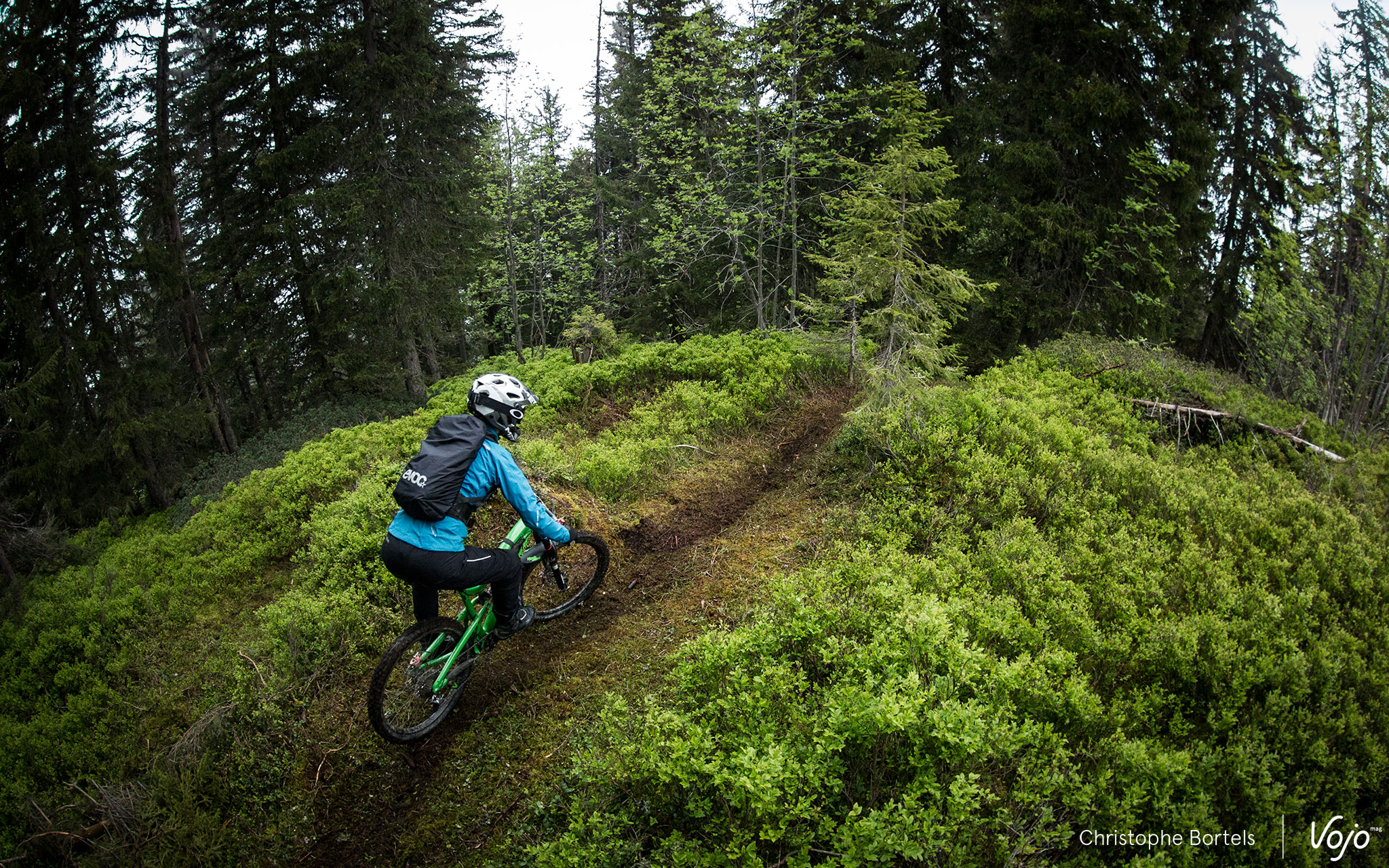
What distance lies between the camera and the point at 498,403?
5199mm

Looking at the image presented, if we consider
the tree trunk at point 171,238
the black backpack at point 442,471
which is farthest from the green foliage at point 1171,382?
the tree trunk at point 171,238

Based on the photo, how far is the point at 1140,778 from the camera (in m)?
3.57

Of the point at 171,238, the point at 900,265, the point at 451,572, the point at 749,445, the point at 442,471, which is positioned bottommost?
the point at 749,445

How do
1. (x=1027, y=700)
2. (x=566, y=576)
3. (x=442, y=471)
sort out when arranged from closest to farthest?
Result: 1. (x=1027, y=700)
2. (x=442, y=471)
3. (x=566, y=576)

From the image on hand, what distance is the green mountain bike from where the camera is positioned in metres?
4.52

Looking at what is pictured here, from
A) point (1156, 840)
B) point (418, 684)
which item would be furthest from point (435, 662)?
point (1156, 840)

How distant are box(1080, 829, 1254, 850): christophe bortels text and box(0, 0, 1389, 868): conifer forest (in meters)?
Result: 0.04

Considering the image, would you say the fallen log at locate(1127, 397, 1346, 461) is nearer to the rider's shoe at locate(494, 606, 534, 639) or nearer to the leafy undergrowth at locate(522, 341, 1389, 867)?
the leafy undergrowth at locate(522, 341, 1389, 867)

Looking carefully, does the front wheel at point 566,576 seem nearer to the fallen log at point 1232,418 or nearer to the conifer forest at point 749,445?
the conifer forest at point 749,445

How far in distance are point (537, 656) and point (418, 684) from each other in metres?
1.15

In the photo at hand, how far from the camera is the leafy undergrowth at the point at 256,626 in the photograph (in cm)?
479

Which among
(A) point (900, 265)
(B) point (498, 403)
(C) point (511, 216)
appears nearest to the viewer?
(B) point (498, 403)

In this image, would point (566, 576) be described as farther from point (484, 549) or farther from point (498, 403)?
point (498, 403)

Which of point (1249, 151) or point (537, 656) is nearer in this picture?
point (537, 656)
